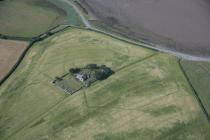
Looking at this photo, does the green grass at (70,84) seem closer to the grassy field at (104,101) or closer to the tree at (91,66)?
the grassy field at (104,101)

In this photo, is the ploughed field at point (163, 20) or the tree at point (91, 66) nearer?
the tree at point (91, 66)

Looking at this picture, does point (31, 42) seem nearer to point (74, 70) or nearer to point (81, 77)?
point (74, 70)

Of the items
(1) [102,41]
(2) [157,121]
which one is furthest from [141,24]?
(2) [157,121]

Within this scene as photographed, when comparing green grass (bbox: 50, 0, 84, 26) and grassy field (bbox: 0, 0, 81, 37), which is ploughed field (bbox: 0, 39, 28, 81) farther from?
green grass (bbox: 50, 0, 84, 26)

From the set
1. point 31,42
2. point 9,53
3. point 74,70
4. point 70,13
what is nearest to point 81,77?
point 74,70

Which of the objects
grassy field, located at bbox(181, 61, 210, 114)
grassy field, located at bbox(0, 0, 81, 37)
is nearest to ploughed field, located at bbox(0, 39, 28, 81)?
grassy field, located at bbox(0, 0, 81, 37)

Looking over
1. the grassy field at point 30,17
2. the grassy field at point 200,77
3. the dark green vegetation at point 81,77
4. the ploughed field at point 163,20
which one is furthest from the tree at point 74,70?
the grassy field at point 200,77
